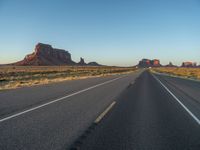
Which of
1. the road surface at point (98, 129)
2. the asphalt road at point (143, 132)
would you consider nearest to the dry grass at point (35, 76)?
the road surface at point (98, 129)

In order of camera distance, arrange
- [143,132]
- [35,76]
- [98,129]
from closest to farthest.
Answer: [143,132]
[98,129]
[35,76]

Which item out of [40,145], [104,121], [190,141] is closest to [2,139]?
[40,145]

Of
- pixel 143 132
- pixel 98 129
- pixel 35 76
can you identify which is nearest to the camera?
pixel 143 132

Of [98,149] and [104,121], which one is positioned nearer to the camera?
[98,149]

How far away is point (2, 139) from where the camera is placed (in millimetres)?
5777

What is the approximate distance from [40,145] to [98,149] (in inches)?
45.8

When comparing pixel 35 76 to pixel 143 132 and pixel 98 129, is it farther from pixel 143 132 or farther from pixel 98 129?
pixel 143 132

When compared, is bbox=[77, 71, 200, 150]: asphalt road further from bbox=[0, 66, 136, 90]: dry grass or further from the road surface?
bbox=[0, 66, 136, 90]: dry grass

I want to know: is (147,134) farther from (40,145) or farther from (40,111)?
(40,111)

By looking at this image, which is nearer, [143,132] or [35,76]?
[143,132]

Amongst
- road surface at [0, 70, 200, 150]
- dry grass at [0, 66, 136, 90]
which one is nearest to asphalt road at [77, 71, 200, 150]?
road surface at [0, 70, 200, 150]

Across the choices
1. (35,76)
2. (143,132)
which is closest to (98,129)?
(143,132)

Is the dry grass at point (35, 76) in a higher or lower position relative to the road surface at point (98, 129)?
lower

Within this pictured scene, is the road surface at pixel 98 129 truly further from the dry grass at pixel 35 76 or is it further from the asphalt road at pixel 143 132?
the dry grass at pixel 35 76
